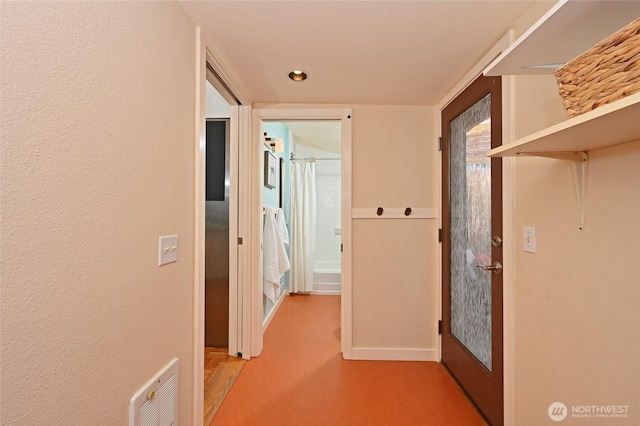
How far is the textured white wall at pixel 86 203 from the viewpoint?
63 centimetres

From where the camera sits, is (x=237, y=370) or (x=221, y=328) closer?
(x=237, y=370)

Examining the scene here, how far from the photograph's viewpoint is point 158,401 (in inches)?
43.6

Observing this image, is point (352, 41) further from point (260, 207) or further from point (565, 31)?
point (260, 207)

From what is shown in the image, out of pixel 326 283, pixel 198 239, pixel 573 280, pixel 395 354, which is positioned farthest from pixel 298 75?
pixel 326 283

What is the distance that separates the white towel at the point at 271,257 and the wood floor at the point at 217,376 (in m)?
0.64

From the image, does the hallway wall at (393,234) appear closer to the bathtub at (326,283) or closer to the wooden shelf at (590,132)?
the wooden shelf at (590,132)

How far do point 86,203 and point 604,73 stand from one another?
4.45ft

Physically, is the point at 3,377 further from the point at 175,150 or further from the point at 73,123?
the point at 175,150

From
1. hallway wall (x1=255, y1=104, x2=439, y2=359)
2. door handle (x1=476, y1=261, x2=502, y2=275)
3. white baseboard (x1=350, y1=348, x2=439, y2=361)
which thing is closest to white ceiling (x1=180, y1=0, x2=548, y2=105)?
hallway wall (x1=255, y1=104, x2=439, y2=359)

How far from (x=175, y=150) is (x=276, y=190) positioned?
7.49ft

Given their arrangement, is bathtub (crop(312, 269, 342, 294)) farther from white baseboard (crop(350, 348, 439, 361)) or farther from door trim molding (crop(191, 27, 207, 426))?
door trim molding (crop(191, 27, 207, 426))

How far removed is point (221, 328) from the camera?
248 centimetres

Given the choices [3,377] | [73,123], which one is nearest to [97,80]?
[73,123]

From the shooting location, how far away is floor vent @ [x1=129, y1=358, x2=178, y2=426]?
0.99 metres
